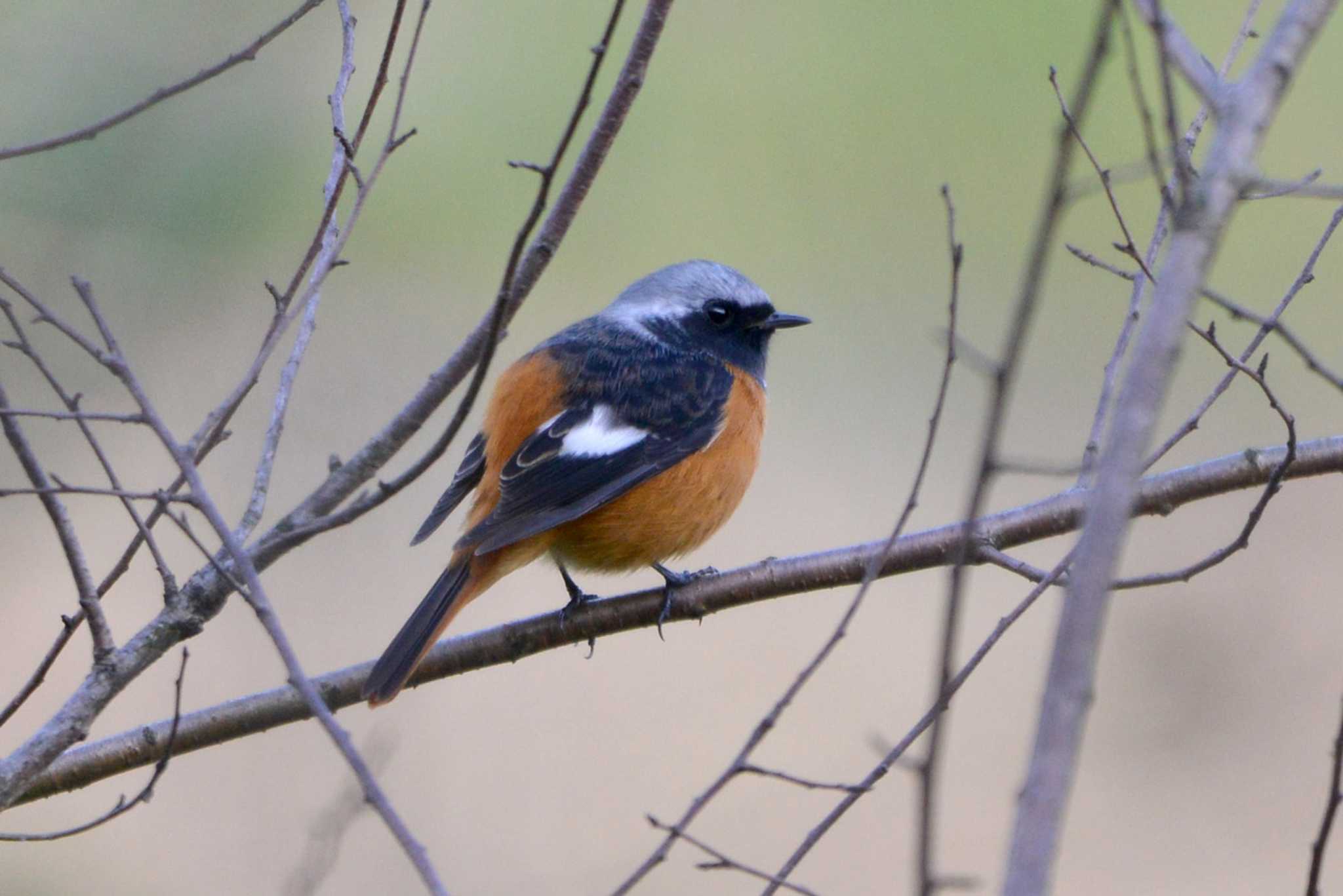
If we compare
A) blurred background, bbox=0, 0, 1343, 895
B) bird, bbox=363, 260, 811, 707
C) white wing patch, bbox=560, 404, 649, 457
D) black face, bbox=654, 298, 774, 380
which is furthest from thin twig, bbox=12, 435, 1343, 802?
blurred background, bbox=0, 0, 1343, 895

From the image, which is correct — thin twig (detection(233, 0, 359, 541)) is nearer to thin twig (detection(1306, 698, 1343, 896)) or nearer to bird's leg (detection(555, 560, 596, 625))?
bird's leg (detection(555, 560, 596, 625))

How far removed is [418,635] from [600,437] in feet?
3.15

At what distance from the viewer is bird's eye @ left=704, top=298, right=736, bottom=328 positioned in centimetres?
440

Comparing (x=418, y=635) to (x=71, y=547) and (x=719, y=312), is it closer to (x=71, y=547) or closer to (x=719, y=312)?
(x=71, y=547)

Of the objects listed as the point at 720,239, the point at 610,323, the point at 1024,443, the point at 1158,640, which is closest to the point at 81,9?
Answer: the point at 720,239

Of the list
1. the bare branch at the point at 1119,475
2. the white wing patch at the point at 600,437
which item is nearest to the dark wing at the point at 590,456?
the white wing patch at the point at 600,437

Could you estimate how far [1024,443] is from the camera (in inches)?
267

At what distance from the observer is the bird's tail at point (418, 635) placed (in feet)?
9.50

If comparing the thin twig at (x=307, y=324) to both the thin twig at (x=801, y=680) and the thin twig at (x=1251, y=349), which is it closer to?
the thin twig at (x=801, y=680)

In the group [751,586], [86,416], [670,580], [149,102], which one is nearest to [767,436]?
[670,580]

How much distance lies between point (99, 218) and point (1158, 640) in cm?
525

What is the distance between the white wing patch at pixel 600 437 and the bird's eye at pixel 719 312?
650mm

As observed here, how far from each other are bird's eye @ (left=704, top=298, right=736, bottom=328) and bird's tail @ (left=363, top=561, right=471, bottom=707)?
1345 mm

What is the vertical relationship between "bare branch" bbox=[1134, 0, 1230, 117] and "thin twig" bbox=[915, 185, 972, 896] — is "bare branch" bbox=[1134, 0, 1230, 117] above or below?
above
